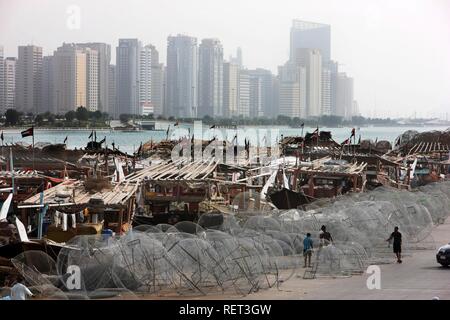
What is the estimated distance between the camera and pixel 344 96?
15867 millimetres

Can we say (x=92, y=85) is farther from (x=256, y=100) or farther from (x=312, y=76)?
(x=312, y=76)

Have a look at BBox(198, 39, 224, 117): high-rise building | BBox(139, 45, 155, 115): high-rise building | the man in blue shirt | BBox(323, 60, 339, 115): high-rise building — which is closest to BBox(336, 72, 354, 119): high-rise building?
BBox(323, 60, 339, 115): high-rise building

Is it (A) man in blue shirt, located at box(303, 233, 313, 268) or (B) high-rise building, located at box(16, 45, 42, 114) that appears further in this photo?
(B) high-rise building, located at box(16, 45, 42, 114)

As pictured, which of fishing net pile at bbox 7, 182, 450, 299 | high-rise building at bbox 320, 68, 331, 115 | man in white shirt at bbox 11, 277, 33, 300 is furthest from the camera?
high-rise building at bbox 320, 68, 331, 115

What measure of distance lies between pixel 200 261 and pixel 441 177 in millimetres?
14705

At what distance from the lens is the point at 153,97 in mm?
16797

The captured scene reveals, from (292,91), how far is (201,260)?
11191 millimetres

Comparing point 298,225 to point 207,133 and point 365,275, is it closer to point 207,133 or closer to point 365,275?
point 365,275

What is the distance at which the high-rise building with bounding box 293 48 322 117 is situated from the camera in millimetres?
14008

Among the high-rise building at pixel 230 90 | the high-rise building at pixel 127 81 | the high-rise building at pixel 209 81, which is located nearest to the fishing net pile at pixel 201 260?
the high-rise building at pixel 127 81

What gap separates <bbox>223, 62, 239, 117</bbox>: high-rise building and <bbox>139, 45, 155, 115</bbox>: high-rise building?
1.42m

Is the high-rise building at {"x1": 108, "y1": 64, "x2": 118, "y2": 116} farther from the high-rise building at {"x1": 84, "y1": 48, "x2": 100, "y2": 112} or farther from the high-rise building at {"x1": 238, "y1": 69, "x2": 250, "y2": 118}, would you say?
the high-rise building at {"x1": 238, "y1": 69, "x2": 250, "y2": 118}

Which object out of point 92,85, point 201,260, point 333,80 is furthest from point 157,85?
point 201,260

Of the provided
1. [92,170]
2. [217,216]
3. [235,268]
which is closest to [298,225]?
[217,216]
